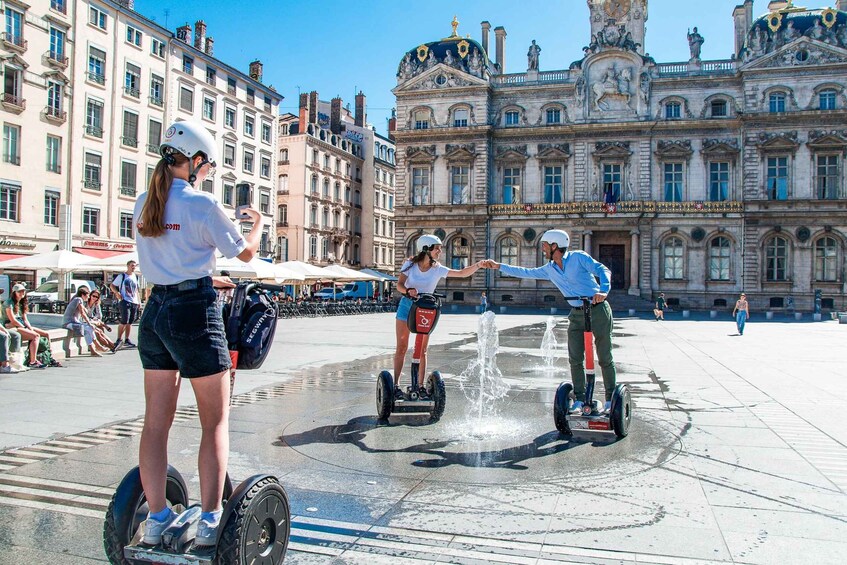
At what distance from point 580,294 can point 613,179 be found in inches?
1732

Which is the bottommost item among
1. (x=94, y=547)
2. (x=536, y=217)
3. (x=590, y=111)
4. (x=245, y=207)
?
(x=94, y=547)

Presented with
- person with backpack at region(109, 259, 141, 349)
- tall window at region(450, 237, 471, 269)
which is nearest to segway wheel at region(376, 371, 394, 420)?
person with backpack at region(109, 259, 141, 349)

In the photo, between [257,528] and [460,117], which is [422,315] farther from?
[460,117]

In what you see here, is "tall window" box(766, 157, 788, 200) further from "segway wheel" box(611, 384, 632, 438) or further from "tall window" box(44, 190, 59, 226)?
"segway wheel" box(611, 384, 632, 438)

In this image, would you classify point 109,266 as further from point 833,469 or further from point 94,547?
point 833,469

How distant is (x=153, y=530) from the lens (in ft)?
10.4

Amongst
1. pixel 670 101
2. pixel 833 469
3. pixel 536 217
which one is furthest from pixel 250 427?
pixel 670 101

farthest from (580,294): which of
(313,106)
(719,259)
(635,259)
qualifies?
(313,106)

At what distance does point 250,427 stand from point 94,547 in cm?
336

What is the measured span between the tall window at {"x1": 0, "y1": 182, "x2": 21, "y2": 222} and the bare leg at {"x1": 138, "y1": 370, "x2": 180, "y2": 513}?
116ft

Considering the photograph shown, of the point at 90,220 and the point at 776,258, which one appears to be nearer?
the point at 90,220

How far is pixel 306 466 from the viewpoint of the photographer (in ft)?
19.1

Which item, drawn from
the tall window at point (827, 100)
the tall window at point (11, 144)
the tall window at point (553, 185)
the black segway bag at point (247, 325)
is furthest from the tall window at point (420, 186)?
the black segway bag at point (247, 325)

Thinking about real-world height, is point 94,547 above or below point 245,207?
below
